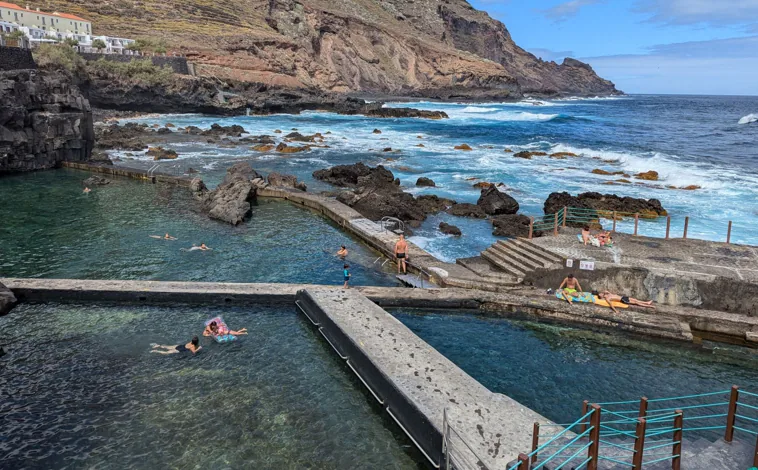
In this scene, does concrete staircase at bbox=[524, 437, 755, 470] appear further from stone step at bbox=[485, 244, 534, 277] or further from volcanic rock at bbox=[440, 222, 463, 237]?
volcanic rock at bbox=[440, 222, 463, 237]

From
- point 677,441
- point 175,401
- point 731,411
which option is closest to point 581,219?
point 731,411

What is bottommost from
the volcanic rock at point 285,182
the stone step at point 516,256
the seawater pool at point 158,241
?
the seawater pool at point 158,241

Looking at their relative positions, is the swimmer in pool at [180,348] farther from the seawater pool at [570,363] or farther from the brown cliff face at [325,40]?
the brown cliff face at [325,40]

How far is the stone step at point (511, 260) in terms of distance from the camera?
15.3 metres

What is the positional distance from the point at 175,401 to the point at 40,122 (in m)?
30.3

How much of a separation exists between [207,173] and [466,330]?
24.9m

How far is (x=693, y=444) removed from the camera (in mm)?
7785

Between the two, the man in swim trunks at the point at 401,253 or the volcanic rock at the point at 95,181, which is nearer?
the man in swim trunks at the point at 401,253

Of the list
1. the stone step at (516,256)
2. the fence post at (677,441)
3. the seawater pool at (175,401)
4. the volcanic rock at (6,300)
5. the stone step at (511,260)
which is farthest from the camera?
the stone step at (511,260)

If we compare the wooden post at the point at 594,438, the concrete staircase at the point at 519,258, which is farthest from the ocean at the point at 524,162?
the wooden post at the point at 594,438

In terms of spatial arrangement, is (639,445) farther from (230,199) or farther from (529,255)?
(230,199)

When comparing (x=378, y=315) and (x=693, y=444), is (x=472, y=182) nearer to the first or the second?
(x=378, y=315)

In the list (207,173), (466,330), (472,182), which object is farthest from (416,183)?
(466,330)

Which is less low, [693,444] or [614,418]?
[693,444]
